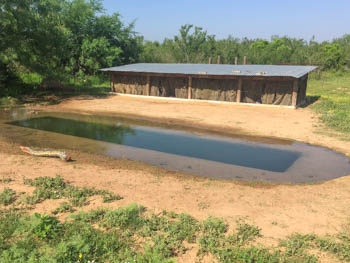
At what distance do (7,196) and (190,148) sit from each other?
23.0ft

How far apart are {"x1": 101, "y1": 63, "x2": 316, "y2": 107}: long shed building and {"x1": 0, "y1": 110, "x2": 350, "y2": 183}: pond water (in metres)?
7.68

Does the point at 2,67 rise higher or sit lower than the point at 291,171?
higher

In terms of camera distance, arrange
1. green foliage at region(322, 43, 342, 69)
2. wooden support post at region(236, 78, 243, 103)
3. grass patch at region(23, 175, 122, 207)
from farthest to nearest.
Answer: green foliage at region(322, 43, 342, 69)
wooden support post at region(236, 78, 243, 103)
grass patch at region(23, 175, 122, 207)

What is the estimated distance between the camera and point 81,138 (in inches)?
545

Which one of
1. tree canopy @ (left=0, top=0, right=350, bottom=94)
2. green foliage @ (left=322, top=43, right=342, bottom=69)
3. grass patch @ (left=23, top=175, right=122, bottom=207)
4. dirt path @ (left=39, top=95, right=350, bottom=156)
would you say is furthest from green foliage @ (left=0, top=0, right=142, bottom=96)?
green foliage @ (left=322, top=43, right=342, bottom=69)

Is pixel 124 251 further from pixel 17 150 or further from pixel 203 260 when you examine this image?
pixel 17 150

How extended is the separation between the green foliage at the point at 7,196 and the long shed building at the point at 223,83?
54.4 ft

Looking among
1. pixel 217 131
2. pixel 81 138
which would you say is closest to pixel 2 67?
pixel 81 138

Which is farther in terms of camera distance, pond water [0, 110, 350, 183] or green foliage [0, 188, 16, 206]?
pond water [0, 110, 350, 183]

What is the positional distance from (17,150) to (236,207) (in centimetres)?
803

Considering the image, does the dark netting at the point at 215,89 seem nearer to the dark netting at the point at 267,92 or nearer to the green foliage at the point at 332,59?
the dark netting at the point at 267,92

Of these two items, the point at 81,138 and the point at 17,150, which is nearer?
the point at 17,150

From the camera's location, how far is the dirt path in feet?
47.5

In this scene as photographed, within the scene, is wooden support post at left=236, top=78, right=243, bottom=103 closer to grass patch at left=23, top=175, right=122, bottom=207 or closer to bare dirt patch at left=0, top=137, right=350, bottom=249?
bare dirt patch at left=0, top=137, right=350, bottom=249
